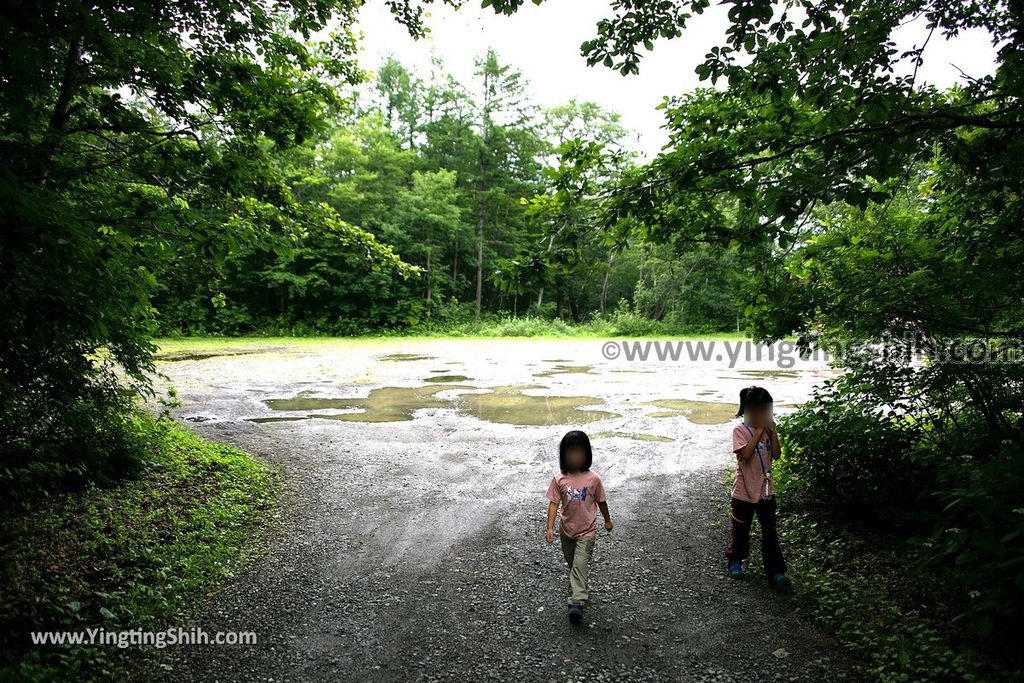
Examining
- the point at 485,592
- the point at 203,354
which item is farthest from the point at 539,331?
the point at 485,592

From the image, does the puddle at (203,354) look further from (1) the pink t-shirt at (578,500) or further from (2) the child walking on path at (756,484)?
(2) the child walking on path at (756,484)

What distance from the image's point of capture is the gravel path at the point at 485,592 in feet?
10.8

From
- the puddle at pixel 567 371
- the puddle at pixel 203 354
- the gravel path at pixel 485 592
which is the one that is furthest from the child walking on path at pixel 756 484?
the puddle at pixel 203 354

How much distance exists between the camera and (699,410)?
1098 cm

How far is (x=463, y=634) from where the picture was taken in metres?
3.62

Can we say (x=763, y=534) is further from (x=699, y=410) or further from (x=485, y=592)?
(x=699, y=410)

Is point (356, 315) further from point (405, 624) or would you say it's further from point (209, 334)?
point (405, 624)

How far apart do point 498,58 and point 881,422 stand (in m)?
41.6

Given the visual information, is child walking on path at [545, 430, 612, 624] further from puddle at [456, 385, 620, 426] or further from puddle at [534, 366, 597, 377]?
puddle at [534, 366, 597, 377]

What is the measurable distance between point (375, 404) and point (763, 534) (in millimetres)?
8900

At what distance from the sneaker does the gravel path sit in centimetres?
7

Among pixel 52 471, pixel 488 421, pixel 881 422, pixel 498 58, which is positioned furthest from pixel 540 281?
pixel 498 58

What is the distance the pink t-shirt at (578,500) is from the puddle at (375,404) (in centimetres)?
662

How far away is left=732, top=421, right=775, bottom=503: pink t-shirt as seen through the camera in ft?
13.8
